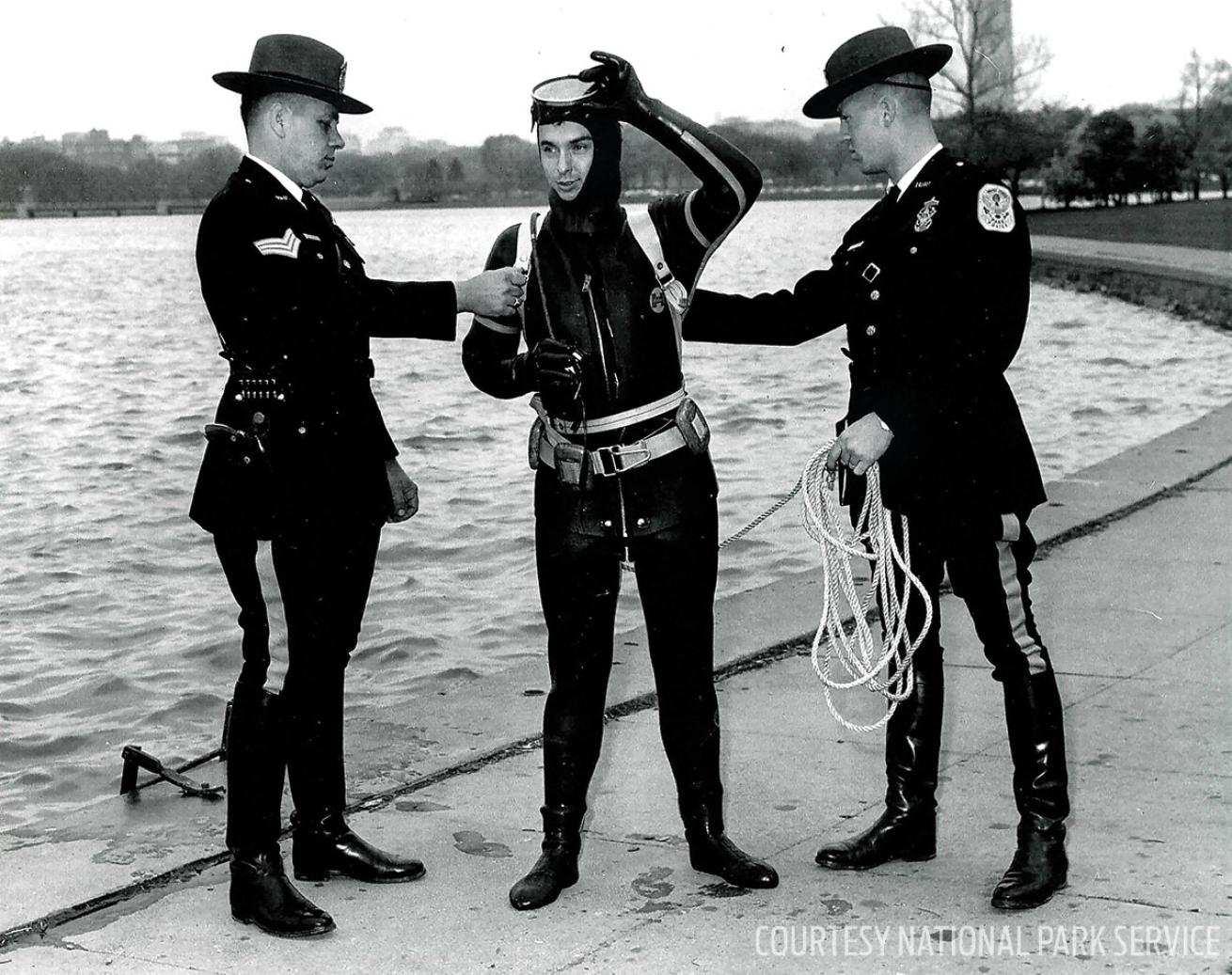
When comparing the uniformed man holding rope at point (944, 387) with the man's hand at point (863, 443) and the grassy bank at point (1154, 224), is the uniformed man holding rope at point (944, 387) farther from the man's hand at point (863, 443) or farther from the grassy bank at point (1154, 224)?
the grassy bank at point (1154, 224)

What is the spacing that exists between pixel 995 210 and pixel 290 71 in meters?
1.72

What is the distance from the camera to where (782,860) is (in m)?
4.62

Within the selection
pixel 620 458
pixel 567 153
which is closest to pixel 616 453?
pixel 620 458

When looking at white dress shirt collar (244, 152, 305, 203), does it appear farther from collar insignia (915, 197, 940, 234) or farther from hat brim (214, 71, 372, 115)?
collar insignia (915, 197, 940, 234)

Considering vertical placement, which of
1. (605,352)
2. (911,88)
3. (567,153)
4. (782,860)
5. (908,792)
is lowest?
(782,860)

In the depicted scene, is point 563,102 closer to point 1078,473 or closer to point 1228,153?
point 1078,473

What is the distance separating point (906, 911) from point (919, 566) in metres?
0.87

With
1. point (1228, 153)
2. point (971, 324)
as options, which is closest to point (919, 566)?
point (971, 324)

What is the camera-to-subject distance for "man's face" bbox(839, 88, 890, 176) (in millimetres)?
4430

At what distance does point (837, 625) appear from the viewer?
482cm

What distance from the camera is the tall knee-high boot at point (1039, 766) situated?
4.30 metres

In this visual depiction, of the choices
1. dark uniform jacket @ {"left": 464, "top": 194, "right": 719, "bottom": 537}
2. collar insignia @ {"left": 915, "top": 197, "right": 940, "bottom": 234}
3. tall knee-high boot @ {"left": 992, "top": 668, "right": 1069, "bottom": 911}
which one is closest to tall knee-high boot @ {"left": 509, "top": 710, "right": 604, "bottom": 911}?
dark uniform jacket @ {"left": 464, "top": 194, "right": 719, "bottom": 537}

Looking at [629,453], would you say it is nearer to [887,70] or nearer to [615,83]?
[615,83]

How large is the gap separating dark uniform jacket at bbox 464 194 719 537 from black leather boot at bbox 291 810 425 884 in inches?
37.8
